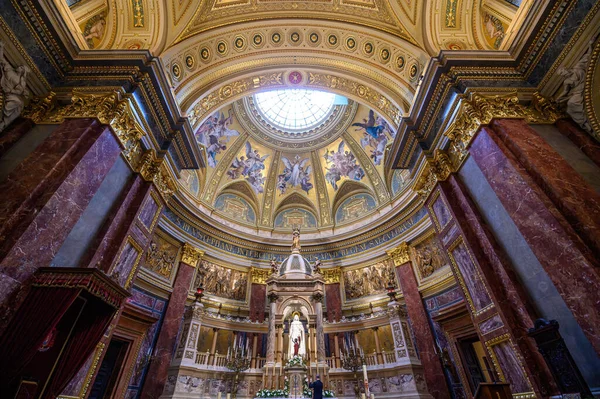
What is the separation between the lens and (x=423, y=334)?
35.3ft

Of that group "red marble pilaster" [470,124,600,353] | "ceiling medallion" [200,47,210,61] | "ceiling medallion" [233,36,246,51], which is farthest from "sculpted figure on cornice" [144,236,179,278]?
"red marble pilaster" [470,124,600,353]

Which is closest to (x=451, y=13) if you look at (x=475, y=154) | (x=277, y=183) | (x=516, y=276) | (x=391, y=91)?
(x=391, y=91)

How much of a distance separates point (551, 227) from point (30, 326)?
357 inches

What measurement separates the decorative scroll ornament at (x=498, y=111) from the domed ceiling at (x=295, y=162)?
771 cm

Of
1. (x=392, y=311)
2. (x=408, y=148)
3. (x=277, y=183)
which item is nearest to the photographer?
(x=408, y=148)

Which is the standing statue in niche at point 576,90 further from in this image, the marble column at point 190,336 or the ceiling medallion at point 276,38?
the marble column at point 190,336

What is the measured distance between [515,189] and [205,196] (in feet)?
45.1

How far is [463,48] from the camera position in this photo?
8766 millimetres

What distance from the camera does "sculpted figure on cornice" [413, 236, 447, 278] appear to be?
11297mm

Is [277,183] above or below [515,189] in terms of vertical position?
above

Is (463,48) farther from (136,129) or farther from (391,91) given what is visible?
(136,129)

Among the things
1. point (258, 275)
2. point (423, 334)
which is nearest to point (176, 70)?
point (258, 275)

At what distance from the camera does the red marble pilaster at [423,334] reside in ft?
31.9

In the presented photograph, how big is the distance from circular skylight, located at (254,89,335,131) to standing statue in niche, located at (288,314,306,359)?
1217cm
